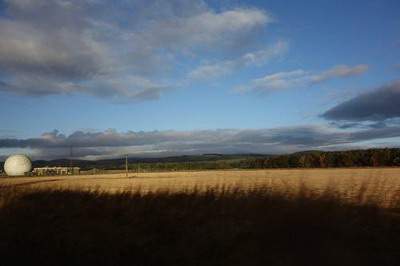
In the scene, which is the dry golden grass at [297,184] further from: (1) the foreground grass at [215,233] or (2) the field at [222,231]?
(1) the foreground grass at [215,233]

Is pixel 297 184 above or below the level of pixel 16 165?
below

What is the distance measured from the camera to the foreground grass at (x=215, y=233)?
919cm

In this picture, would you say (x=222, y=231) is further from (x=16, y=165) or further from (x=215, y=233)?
(x=16, y=165)

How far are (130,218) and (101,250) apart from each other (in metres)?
3.04

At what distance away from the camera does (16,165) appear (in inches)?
4946

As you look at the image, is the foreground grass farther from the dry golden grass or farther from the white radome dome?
the white radome dome

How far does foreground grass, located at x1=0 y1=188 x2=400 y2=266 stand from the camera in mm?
9188

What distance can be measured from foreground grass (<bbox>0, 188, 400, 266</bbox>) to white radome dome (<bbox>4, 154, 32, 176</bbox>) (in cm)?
11641

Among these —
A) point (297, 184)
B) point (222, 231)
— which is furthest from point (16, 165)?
point (222, 231)

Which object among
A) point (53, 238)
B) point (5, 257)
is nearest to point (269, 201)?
point (53, 238)

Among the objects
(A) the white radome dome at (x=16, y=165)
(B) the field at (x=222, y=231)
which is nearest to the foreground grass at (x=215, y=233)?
(B) the field at (x=222, y=231)

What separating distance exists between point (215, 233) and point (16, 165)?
123383 mm

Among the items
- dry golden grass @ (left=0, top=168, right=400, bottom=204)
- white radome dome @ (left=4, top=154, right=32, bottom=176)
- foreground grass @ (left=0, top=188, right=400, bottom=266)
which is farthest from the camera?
white radome dome @ (left=4, top=154, right=32, bottom=176)

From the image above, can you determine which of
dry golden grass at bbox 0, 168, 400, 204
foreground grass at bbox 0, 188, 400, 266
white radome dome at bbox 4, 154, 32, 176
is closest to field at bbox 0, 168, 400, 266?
foreground grass at bbox 0, 188, 400, 266
